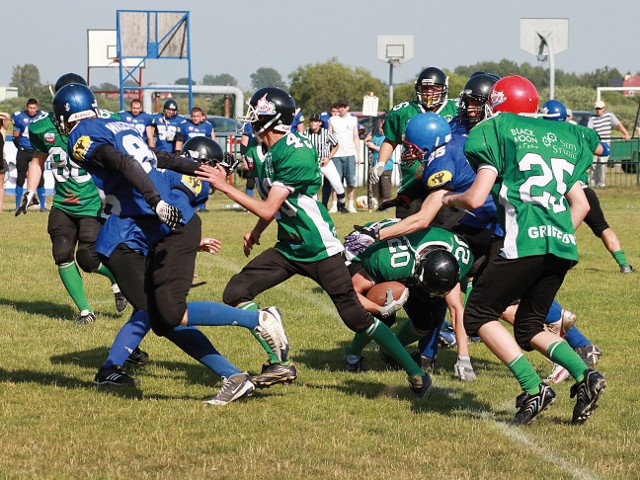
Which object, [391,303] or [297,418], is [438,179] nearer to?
[391,303]

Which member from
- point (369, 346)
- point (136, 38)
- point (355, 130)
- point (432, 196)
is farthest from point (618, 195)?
point (432, 196)

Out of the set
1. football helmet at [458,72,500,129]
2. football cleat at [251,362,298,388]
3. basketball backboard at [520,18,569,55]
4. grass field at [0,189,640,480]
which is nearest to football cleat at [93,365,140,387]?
grass field at [0,189,640,480]

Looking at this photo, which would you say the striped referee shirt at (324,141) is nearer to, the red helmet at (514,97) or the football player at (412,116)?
the football player at (412,116)

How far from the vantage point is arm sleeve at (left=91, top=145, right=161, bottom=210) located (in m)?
5.14

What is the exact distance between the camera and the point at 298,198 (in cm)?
557

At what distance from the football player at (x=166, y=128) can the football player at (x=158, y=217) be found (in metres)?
12.8

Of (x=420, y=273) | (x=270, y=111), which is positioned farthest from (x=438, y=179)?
(x=270, y=111)

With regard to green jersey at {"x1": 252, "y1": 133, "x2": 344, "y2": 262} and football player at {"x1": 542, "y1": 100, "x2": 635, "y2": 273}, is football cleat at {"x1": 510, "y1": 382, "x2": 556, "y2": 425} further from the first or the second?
football player at {"x1": 542, "y1": 100, "x2": 635, "y2": 273}

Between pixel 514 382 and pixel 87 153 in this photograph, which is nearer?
pixel 87 153

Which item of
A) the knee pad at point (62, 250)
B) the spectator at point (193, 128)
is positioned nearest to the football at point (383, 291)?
the knee pad at point (62, 250)

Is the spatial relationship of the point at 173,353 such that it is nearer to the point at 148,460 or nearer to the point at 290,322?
the point at 290,322

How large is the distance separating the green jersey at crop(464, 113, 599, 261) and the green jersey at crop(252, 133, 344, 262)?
3.20 feet

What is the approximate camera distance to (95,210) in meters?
8.16

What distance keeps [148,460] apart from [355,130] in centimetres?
1411
